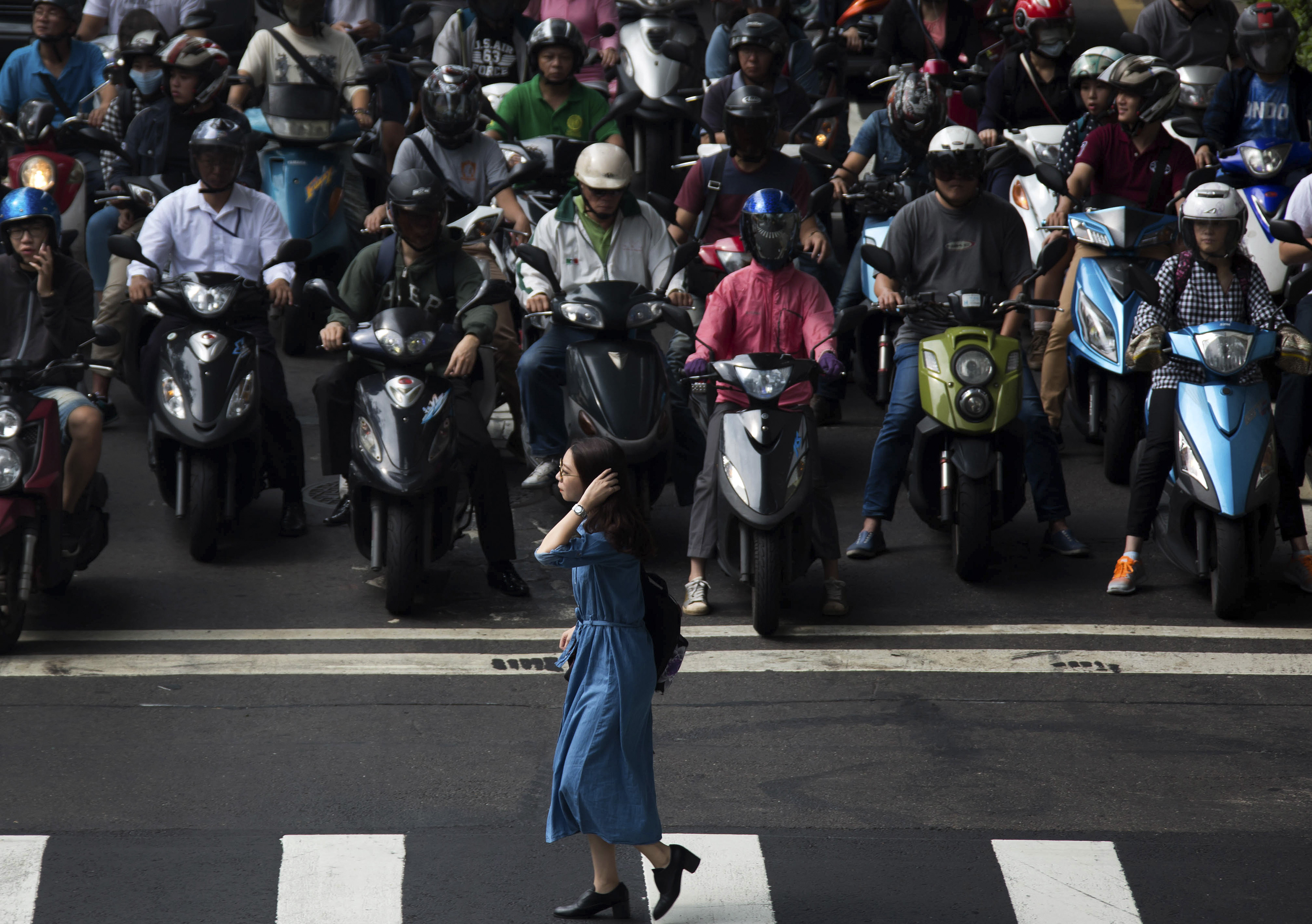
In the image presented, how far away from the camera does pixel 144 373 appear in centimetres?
959

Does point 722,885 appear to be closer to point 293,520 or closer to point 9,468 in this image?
point 9,468

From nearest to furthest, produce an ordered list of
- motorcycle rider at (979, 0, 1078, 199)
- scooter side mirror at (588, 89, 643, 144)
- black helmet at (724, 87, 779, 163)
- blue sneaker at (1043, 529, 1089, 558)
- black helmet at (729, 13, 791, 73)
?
blue sneaker at (1043, 529, 1089, 558) < black helmet at (724, 87, 779, 163) < scooter side mirror at (588, 89, 643, 144) < black helmet at (729, 13, 791, 73) < motorcycle rider at (979, 0, 1078, 199)

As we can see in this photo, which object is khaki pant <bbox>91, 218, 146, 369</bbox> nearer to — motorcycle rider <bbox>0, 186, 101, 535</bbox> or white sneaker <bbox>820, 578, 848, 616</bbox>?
motorcycle rider <bbox>0, 186, 101, 535</bbox>

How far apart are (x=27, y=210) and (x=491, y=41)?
19.0 ft

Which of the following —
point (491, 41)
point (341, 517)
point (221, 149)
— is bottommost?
point (341, 517)

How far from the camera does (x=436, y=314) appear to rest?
30.3 feet

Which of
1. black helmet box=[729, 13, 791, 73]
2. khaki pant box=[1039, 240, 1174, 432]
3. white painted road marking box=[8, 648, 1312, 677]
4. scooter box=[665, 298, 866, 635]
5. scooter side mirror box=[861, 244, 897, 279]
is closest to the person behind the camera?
white painted road marking box=[8, 648, 1312, 677]

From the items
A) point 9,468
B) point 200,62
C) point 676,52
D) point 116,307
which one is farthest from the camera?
point 676,52

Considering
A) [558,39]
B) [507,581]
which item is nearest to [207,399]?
[507,581]

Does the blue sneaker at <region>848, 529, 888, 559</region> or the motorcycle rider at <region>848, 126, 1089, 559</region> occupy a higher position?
the motorcycle rider at <region>848, 126, 1089, 559</region>

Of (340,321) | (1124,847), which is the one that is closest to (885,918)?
(1124,847)

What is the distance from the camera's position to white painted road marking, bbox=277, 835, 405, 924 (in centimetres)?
559

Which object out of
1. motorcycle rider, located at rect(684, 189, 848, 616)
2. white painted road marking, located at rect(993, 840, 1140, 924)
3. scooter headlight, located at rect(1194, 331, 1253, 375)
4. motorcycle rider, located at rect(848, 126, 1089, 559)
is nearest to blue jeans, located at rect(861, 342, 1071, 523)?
motorcycle rider, located at rect(848, 126, 1089, 559)

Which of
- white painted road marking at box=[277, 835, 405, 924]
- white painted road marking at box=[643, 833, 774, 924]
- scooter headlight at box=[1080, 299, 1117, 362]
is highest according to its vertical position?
scooter headlight at box=[1080, 299, 1117, 362]
